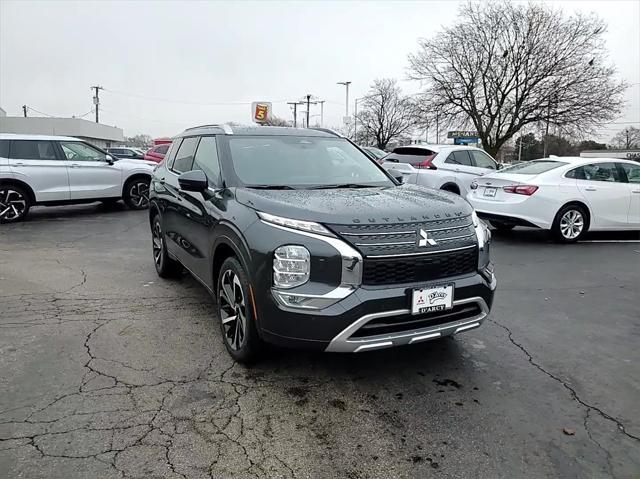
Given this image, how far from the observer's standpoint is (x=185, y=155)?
17.1 feet

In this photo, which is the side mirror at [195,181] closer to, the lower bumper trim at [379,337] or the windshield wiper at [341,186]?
the windshield wiper at [341,186]

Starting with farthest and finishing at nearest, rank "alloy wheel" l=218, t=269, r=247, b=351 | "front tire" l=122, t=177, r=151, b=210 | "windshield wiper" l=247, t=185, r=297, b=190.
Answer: "front tire" l=122, t=177, r=151, b=210 < "windshield wiper" l=247, t=185, r=297, b=190 < "alloy wheel" l=218, t=269, r=247, b=351

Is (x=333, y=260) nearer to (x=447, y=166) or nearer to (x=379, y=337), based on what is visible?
(x=379, y=337)

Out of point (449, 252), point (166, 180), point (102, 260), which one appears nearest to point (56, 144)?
point (102, 260)

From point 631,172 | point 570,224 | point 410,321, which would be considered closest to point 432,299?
point 410,321

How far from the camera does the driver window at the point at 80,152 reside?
10.9 meters

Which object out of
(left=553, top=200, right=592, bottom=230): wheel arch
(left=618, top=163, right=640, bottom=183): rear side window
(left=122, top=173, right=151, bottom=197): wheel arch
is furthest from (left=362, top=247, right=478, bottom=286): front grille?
(left=122, top=173, right=151, bottom=197): wheel arch

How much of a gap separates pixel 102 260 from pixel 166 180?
2.26 metres

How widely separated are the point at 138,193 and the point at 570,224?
9838 mm

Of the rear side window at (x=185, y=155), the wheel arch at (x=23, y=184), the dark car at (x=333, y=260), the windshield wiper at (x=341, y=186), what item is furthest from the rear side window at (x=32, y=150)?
the windshield wiper at (x=341, y=186)

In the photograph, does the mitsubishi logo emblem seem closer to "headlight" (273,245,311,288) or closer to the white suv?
"headlight" (273,245,311,288)

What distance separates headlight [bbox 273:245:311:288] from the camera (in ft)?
9.85

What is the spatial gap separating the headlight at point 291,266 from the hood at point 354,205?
226 mm

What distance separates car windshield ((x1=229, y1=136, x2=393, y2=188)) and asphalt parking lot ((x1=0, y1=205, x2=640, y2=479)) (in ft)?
4.62
